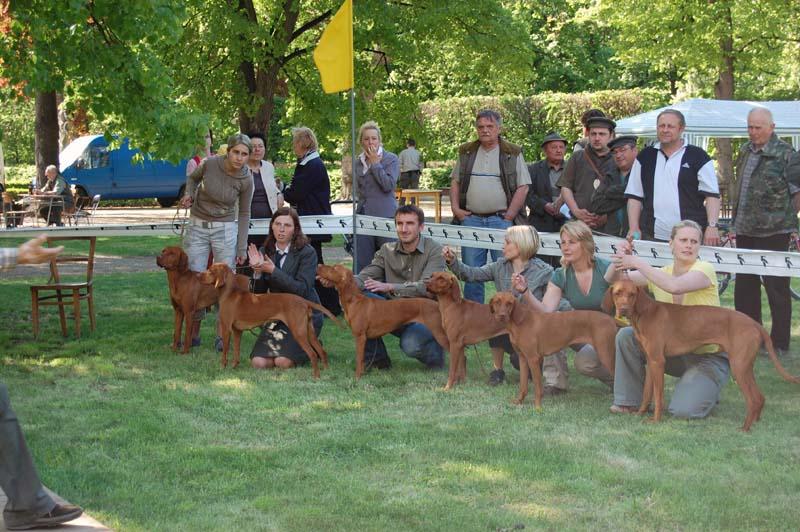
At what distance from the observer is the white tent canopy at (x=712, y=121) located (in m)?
20.3

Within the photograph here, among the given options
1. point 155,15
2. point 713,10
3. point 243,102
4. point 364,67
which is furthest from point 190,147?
point 713,10

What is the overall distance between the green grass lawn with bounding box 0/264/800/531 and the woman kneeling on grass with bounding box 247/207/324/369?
200 mm

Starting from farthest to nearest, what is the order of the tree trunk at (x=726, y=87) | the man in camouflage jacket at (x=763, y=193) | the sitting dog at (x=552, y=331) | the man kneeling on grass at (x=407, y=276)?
1. the tree trunk at (x=726, y=87)
2. the man in camouflage jacket at (x=763, y=193)
3. the man kneeling on grass at (x=407, y=276)
4. the sitting dog at (x=552, y=331)

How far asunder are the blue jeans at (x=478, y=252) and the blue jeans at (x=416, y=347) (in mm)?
1163

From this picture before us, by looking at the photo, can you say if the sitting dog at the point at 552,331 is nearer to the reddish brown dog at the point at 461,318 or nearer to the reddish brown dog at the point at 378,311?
the reddish brown dog at the point at 461,318

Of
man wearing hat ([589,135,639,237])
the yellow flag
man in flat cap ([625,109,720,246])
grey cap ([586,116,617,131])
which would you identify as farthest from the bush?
man in flat cap ([625,109,720,246])

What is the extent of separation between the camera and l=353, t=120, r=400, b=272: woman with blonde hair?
31.6ft

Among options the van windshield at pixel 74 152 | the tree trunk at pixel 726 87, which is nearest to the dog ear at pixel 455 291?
the tree trunk at pixel 726 87

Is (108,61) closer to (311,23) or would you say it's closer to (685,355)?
(685,355)

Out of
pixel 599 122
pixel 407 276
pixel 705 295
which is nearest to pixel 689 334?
pixel 705 295

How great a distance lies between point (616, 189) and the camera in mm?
9031

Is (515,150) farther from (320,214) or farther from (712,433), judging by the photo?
(712,433)

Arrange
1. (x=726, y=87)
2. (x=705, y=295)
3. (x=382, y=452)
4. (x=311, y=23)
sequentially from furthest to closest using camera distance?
(x=726, y=87) → (x=311, y=23) → (x=705, y=295) → (x=382, y=452)

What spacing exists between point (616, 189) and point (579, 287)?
82.3 inches
